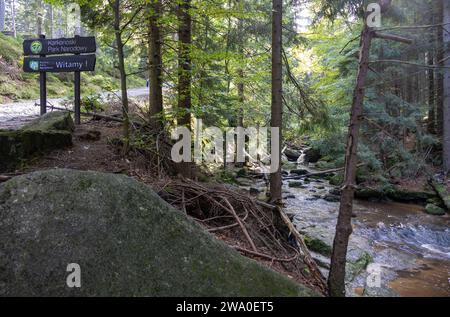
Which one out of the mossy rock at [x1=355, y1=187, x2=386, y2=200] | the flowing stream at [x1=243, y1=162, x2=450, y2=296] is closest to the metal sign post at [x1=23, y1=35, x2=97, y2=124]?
the flowing stream at [x1=243, y1=162, x2=450, y2=296]

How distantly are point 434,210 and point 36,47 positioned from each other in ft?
43.4

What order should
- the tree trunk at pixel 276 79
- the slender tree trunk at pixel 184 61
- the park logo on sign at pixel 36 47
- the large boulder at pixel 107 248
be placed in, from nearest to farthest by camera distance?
the large boulder at pixel 107 248
the tree trunk at pixel 276 79
the slender tree trunk at pixel 184 61
the park logo on sign at pixel 36 47

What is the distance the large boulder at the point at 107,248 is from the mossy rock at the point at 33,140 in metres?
3.78

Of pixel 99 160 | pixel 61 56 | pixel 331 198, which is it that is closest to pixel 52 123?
pixel 99 160

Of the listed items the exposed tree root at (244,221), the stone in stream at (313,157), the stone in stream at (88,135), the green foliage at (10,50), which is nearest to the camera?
the exposed tree root at (244,221)

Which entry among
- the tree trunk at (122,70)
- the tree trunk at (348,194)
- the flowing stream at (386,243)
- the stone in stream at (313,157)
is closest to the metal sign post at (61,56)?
the tree trunk at (122,70)

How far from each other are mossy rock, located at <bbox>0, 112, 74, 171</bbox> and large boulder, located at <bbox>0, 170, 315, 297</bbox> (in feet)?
12.4

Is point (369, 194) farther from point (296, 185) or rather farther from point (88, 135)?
point (88, 135)

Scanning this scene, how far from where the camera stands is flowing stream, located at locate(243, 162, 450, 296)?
265 inches

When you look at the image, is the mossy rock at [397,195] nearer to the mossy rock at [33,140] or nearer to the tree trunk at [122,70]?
the tree trunk at [122,70]

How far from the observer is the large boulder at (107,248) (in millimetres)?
2500
